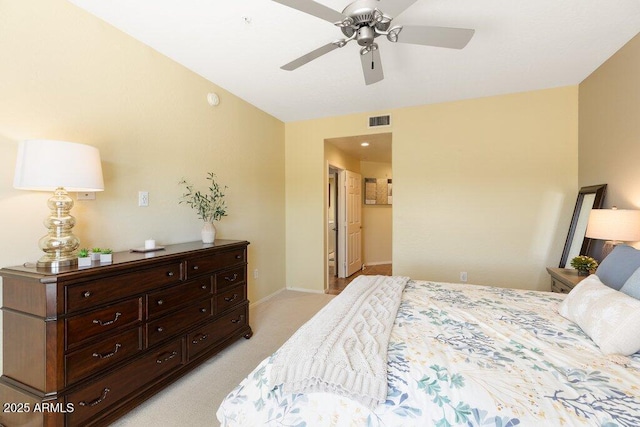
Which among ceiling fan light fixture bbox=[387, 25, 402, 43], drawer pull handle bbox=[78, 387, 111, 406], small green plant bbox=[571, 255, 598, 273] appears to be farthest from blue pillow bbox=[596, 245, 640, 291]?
drawer pull handle bbox=[78, 387, 111, 406]

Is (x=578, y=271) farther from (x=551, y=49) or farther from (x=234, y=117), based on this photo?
(x=234, y=117)

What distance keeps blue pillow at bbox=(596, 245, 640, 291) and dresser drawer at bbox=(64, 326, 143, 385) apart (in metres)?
2.86

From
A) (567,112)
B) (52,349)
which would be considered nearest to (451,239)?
(567,112)

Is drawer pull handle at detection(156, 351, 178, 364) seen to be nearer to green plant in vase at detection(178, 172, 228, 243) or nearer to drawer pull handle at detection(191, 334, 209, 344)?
drawer pull handle at detection(191, 334, 209, 344)

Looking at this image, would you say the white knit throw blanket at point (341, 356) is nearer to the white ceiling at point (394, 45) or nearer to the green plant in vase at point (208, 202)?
the green plant in vase at point (208, 202)

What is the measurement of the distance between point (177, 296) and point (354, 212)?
3.90 metres

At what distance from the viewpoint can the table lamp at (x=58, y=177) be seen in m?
1.40

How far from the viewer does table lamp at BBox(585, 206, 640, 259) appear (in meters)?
1.98

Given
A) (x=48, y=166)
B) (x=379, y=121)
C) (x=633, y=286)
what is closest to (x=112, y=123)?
(x=48, y=166)

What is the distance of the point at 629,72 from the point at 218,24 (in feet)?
10.7

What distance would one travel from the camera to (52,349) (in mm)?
1355

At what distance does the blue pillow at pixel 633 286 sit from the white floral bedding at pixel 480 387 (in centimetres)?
30

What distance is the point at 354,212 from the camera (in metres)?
5.45

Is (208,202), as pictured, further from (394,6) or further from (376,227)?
(376,227)
